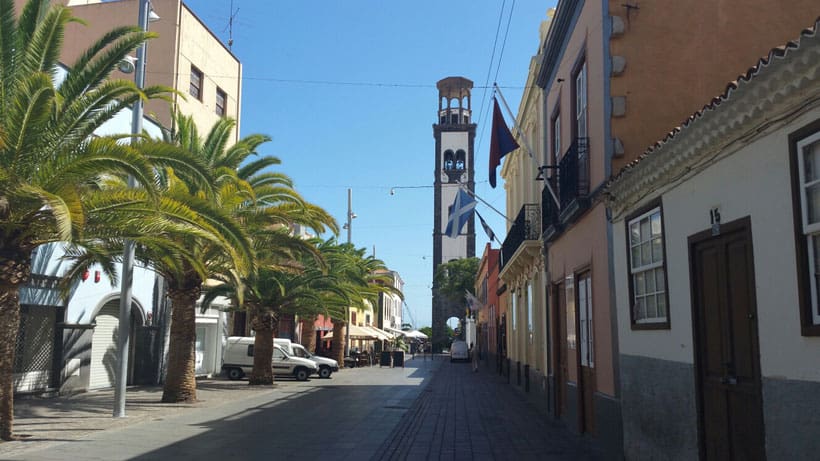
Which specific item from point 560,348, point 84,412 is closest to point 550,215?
point 560,348

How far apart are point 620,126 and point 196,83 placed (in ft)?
68.2

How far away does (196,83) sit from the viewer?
90.2 feet

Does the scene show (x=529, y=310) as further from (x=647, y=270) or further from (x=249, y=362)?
(x=647, y=270)

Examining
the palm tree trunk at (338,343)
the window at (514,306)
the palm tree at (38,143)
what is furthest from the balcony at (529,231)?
the palm tree trunk at (338,343)

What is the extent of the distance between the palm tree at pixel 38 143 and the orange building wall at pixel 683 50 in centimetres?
730

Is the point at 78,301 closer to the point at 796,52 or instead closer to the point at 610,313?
the point at 610,313

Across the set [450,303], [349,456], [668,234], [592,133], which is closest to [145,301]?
[349,456]

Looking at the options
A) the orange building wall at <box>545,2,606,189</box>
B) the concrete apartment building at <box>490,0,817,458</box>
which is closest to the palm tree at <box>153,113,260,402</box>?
the orange building wall at <box>545,2,606,189</box>

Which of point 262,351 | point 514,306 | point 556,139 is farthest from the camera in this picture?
point 514,306

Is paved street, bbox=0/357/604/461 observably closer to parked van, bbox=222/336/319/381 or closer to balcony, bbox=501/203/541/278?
balcony, bbox=501/203/541/278

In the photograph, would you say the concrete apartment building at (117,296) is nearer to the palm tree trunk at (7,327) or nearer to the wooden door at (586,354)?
the palm tree trunk at (7,327)

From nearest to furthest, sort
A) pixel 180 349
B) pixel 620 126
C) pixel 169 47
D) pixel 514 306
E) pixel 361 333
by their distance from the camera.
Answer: pixel 620 126
pixel 180 349
pixel 169 47
pixel 514 306
pixel 361 333

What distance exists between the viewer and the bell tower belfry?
73375mm

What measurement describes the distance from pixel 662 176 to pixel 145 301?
18.7 m
